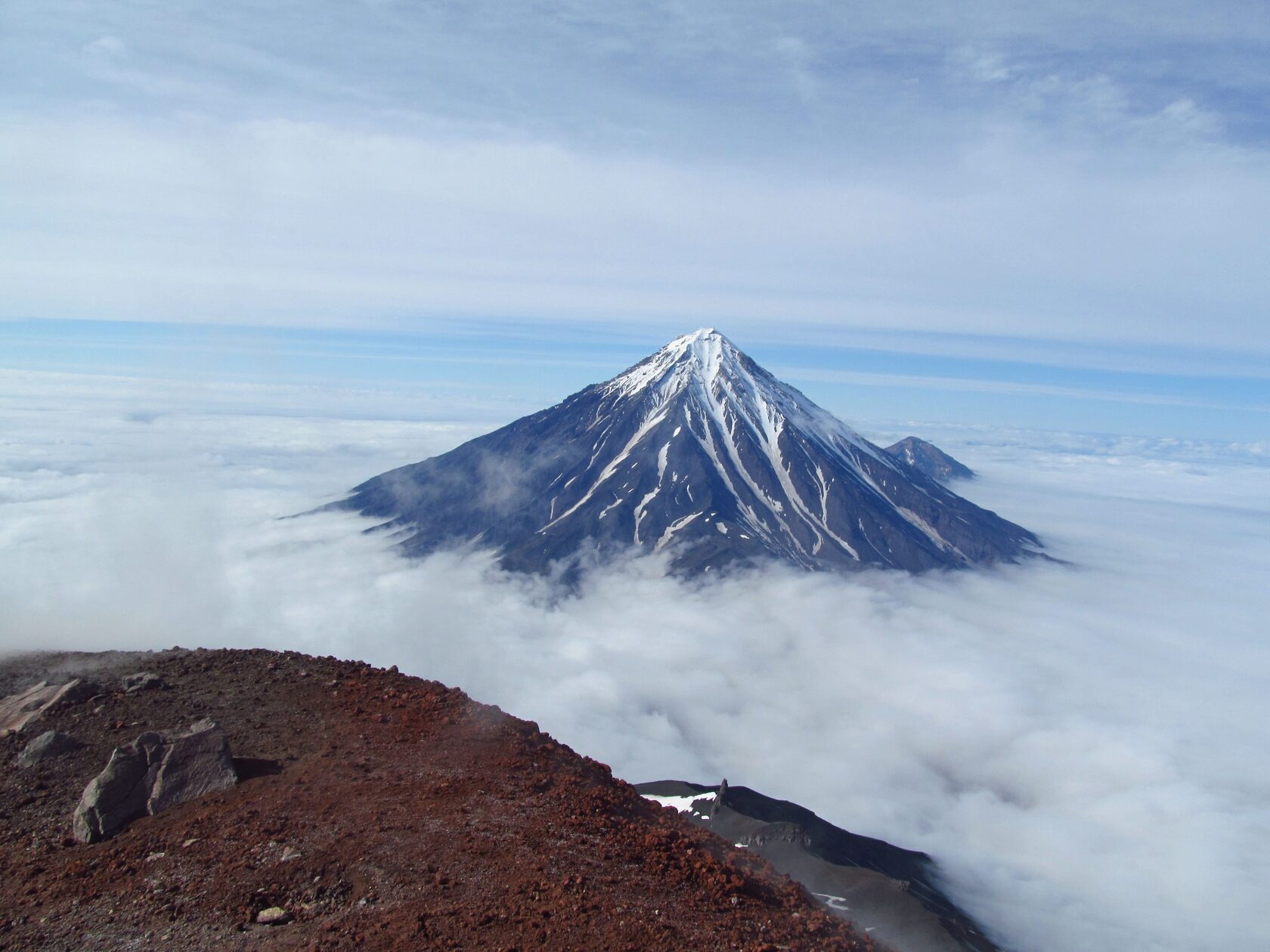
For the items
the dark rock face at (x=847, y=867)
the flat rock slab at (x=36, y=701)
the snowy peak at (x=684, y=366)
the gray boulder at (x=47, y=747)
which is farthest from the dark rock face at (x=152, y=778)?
the snowy peak at (x=684, y=366)

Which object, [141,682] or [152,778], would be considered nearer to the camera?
[152,778]

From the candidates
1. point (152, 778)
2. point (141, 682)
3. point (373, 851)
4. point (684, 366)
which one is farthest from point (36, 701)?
point (684, 366)

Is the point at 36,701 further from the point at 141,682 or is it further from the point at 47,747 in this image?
the point at 47,747

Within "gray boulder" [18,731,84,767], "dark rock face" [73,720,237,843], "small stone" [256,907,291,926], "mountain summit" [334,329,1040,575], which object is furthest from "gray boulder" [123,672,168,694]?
"mountain summit" [334,329,1040,575]

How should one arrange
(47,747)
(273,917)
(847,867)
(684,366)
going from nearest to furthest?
(273,917), (47,747), (847,867), (684,366)

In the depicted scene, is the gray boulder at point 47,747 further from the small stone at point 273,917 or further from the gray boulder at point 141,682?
the small stone at point 273,917

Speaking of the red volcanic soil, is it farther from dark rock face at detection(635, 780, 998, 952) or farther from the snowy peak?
the snowy peak

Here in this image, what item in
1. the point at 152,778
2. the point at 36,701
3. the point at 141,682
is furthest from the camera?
the point at 141,682

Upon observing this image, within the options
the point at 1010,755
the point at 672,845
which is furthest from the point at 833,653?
the point at 672,845
